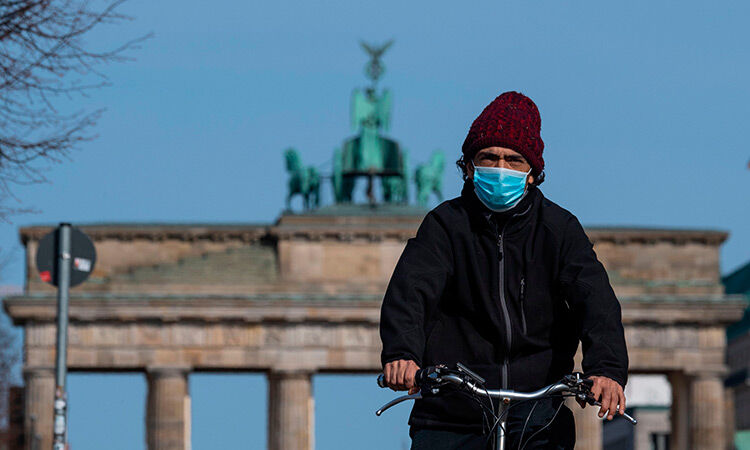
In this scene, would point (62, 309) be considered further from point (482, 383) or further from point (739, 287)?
point (739, 287)

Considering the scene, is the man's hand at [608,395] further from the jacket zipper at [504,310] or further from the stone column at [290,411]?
the stone column at [290,411]

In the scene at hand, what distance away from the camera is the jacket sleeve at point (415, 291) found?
302 inches

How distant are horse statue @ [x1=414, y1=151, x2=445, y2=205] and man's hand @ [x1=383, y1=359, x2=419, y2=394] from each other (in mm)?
67592

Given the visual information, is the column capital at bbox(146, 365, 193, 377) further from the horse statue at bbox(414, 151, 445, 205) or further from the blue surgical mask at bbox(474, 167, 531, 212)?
the blue surgical mask at bbox(474, 167, 531, 212)

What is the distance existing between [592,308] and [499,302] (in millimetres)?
367

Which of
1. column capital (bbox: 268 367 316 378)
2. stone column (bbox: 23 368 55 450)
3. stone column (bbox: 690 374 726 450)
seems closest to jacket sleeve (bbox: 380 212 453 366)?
stone column (bbox: 23 368 55 450)

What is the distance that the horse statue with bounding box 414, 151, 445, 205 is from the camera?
75188 millimetres

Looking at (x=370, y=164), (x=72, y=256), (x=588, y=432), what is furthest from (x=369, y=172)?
(x=72, y=256)

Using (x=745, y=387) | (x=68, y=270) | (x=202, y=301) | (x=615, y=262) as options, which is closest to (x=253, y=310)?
(x=202, y=301)

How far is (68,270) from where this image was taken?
18.1 meters

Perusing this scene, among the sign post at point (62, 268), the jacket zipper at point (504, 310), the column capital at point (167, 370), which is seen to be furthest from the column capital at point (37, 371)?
the jacket zipper at point (504, 310)

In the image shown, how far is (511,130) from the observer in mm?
8016

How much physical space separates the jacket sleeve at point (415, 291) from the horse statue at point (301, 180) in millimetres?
66191

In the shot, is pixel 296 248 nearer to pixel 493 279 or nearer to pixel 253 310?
pixel 253 310
